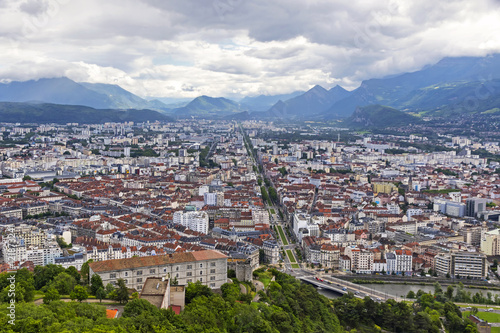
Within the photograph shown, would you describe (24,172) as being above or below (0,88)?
below

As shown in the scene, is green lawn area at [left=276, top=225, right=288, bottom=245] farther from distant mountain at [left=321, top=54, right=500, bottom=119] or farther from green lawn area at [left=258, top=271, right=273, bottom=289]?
distant mountain at [left=321, top=54, right=500, bottom=119]

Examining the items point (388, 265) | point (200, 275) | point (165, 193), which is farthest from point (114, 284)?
point (165, 193)

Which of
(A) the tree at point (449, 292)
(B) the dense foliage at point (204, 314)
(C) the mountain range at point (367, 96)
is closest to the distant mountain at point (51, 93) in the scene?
(C) the mountain range at point (367, 96)

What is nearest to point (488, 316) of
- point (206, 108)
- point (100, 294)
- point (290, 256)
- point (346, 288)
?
point (346, 288)

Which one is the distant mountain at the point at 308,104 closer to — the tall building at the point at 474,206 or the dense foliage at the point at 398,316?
the tall building at the point at 474,206

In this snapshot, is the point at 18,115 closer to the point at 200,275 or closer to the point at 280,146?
the point at 280,146

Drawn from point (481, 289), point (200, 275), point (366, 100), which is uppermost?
point (366, 100)

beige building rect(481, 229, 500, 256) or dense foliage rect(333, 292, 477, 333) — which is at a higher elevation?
beige building rect(481, 229, 500, 256)

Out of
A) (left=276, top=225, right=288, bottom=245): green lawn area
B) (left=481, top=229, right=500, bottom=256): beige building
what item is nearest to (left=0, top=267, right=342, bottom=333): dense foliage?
(left=276, top=225, right=288, bottom=245): green lawn area
